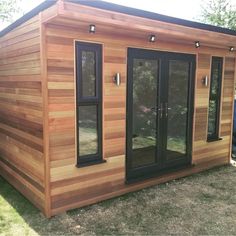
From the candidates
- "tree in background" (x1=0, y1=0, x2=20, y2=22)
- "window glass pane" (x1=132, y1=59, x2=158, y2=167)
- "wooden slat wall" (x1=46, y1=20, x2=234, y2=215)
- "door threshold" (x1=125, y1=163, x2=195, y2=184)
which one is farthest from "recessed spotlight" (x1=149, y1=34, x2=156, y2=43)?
"tree in background" (x1=0, y1=0, x2=20, y2=22)

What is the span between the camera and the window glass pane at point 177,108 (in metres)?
4.21

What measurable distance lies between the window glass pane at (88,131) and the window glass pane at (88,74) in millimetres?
192

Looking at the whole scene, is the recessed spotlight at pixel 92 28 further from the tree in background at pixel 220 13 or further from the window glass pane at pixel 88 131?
the tree in background at pixel 220 13

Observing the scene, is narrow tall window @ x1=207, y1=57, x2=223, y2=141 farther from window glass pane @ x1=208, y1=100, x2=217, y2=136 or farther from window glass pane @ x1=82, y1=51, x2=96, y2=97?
window glass pane @ x1=82, y1=51, x2=96, y2=97

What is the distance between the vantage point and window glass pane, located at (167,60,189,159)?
421 cm

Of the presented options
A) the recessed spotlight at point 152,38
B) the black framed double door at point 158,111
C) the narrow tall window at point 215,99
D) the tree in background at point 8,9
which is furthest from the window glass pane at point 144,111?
the tree in background at point 8,9

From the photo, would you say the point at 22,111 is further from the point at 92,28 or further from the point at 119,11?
the point at 119,11

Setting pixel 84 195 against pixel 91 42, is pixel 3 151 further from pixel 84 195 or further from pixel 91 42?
pixel 91 42

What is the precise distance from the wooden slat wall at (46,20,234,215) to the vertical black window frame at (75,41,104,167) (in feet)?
0.23

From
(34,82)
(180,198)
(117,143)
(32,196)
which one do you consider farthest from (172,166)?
(34,82)

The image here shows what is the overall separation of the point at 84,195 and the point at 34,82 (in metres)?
1.47

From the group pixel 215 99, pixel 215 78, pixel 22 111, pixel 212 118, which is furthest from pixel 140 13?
pixel 212 118

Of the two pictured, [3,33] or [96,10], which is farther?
[3,33]

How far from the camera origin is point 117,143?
3.70 m
